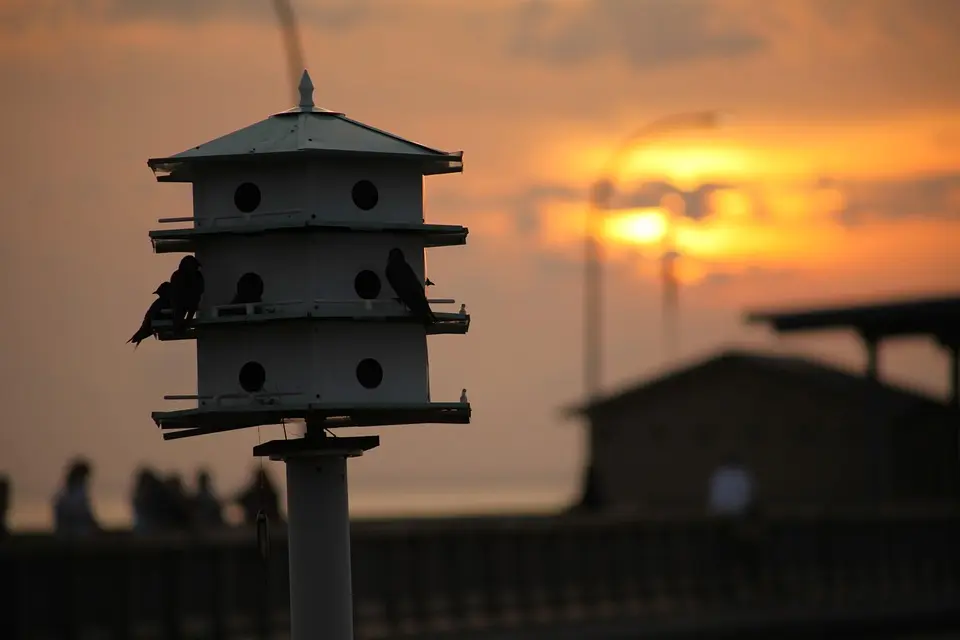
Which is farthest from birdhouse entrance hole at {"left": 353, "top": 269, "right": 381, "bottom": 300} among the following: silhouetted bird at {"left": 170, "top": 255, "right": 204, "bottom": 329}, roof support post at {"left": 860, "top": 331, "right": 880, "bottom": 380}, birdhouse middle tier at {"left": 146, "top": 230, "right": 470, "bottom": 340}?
roof support post at {"left": 860, "top": 331, "right": 880, "bottom": 380}

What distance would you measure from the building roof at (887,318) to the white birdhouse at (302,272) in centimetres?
2987

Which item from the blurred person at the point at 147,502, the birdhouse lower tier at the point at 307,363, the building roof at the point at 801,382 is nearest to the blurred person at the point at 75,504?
the blurred person at the point at 147,502

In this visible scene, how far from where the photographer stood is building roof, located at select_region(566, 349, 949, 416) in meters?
45.0

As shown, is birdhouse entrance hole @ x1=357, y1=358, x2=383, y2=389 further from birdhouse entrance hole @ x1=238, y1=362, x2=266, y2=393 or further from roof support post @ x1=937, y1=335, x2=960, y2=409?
roof support post @ x1=937, y1=335, x2=960, y2=409

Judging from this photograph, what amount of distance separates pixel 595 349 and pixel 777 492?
1097 cm

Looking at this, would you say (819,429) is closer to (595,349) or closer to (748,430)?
(748,430)

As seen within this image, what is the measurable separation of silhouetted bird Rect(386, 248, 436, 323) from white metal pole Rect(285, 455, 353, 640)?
2.54 feet

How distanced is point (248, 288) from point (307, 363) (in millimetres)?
498

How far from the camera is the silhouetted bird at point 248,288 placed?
9266mm

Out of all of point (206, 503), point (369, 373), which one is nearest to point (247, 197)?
point (369, 373)

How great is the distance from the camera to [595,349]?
131ft

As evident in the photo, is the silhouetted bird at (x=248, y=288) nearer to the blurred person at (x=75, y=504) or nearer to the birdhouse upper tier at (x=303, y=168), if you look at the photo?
the birdhouse upper tier at (x=303, y=168)

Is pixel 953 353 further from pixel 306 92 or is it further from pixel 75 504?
pixel 306 92

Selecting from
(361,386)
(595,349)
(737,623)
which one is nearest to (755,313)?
(595,349)
